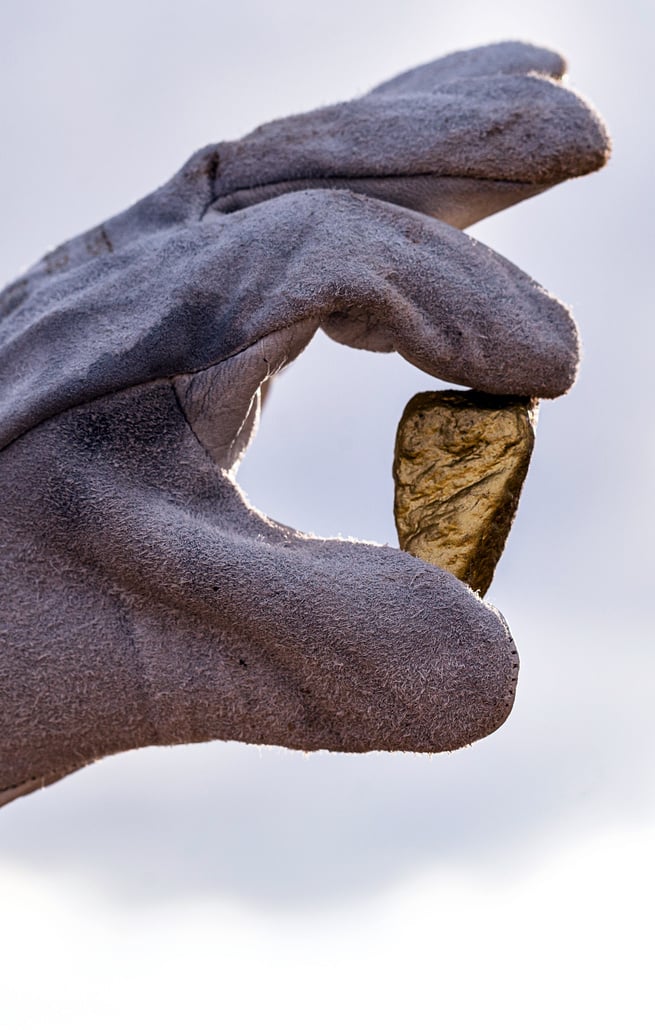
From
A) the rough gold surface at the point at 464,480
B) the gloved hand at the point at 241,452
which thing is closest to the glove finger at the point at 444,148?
the gloved hand at the point at 241,452

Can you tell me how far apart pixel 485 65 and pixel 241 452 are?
38cm

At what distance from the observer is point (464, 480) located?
87cm

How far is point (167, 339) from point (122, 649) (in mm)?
214

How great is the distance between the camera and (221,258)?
862 mm

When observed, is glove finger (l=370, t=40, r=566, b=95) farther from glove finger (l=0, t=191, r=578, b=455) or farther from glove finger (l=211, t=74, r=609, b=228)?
glove finger (l=0, t=191, r=578, b=455)

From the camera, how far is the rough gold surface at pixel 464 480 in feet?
2.83

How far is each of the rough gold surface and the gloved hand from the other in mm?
33

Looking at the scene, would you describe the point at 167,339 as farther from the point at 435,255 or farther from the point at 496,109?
the point at 496,109

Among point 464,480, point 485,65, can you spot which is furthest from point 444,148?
point 464,480

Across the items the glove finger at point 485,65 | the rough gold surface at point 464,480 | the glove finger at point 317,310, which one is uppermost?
the glove finger at point 485,65

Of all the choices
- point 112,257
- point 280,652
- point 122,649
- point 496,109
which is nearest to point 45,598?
point 122,649

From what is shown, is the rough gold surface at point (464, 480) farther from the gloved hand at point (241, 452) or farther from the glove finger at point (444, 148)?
the glove finger at point (444, 148)

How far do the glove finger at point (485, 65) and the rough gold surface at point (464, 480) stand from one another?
0.92 feet

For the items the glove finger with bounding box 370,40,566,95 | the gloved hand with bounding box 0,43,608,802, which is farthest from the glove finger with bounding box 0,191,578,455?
the glove finger with bounding box 370,40,566,95
